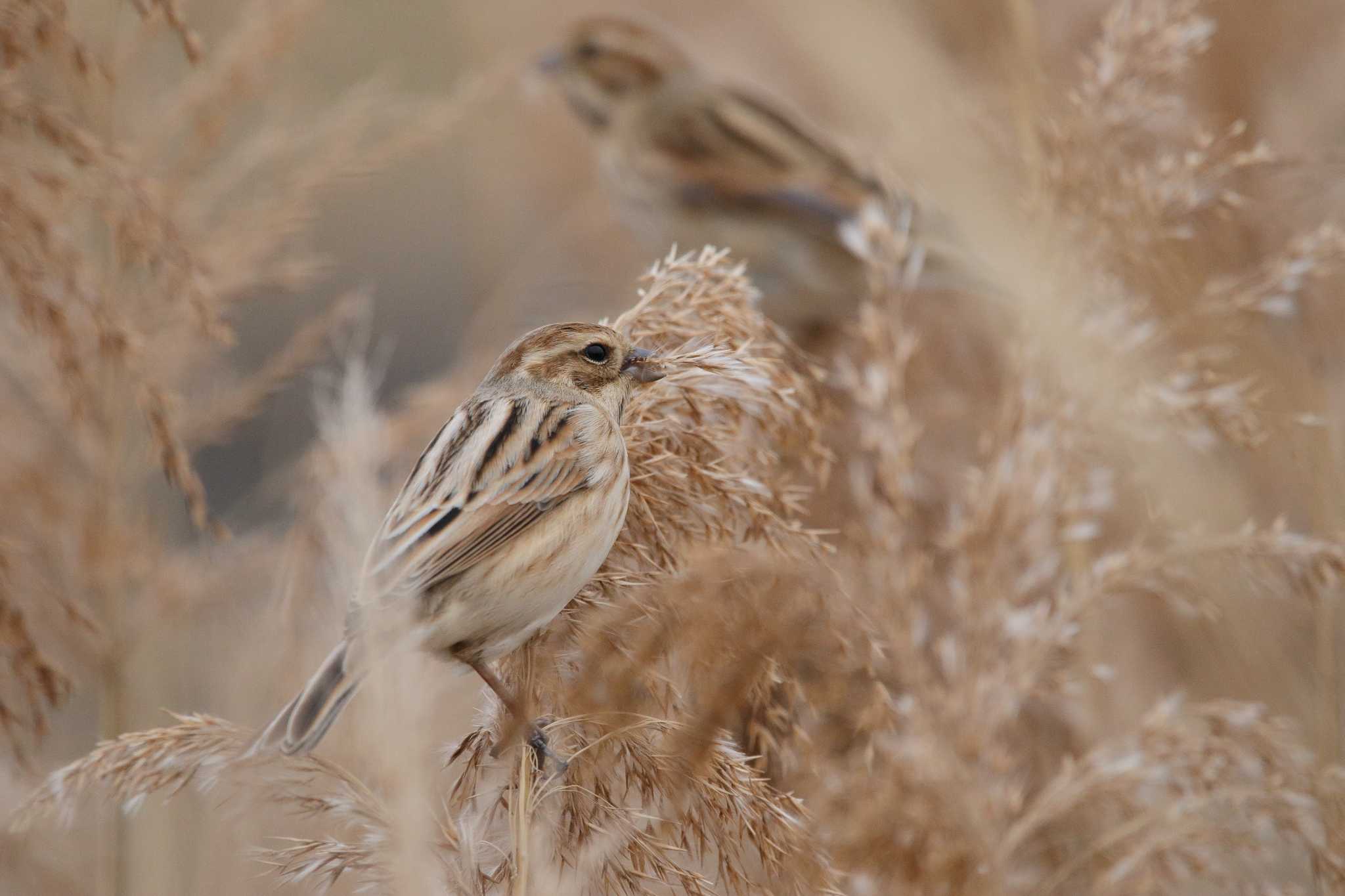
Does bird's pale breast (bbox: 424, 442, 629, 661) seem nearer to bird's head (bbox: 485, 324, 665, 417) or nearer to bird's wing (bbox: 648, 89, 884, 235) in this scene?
bird's head (bbox: 485, 324, 665, 417)

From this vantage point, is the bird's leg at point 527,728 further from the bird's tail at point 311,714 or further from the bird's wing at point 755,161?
the bird's wing at point 755,161

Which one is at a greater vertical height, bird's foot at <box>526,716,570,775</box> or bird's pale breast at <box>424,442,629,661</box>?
bird's pale breast at <box>424,442,629,661</box>

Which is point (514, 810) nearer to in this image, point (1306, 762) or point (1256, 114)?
point (1306, 762)

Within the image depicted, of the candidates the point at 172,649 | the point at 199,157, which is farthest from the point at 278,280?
the point at 172,649

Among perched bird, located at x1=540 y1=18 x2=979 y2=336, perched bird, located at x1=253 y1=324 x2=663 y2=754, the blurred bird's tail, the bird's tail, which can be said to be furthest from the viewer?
perched bird, located at x1=540 y1=18 x2=979 y2=336

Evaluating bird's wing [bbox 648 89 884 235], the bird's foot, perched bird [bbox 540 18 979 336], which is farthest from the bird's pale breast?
bird's wing [bbox 648 89 884 235]

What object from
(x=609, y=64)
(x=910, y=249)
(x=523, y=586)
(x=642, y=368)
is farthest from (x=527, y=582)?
(x=609, y=64)

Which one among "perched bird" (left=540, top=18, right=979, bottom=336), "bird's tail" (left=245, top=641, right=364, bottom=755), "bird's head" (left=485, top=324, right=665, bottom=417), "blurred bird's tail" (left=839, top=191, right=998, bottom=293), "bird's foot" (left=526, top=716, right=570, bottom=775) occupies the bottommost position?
"bird's tail" (left=245, top=641, right=364, bottom=755)
